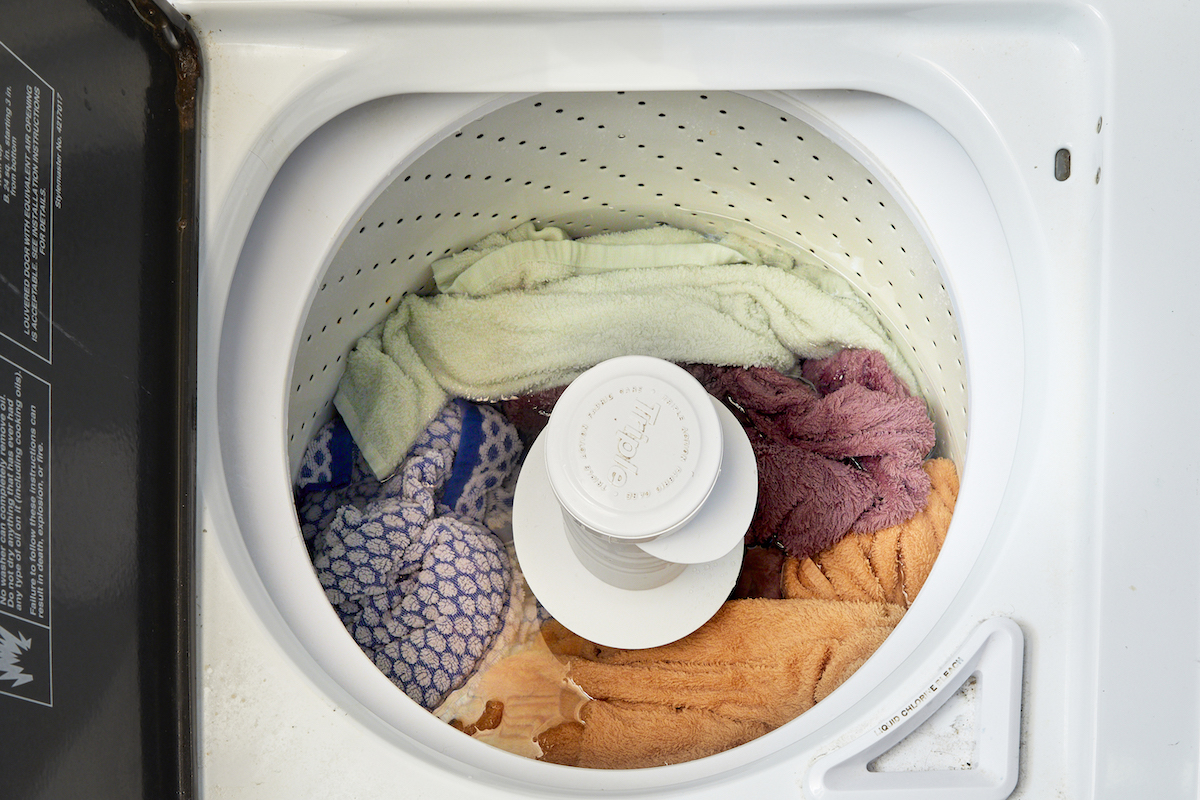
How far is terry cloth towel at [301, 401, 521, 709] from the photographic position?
0.75m

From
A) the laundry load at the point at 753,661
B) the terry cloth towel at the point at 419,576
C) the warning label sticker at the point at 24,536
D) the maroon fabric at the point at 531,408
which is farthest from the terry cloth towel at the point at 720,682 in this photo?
the warning label sticker at the point at 24,536

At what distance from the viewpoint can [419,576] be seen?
2.54ft

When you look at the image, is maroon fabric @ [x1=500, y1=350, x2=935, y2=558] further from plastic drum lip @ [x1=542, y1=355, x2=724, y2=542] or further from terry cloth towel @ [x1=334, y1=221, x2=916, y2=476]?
plastic drum lip @ [x1=542, y1=355, x2=724, y2=542]

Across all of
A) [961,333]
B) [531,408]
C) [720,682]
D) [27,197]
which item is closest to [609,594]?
[720,682]

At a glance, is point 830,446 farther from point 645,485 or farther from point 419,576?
point 419,576

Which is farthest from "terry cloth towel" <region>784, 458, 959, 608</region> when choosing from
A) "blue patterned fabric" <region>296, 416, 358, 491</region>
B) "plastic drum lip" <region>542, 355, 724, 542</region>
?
"blue patterned fabric" <region>296, 416, 358, 491</region>

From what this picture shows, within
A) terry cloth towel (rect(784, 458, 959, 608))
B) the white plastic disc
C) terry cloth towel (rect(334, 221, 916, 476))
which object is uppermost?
terry cloth towel (rect(334, 221, 916, 476))

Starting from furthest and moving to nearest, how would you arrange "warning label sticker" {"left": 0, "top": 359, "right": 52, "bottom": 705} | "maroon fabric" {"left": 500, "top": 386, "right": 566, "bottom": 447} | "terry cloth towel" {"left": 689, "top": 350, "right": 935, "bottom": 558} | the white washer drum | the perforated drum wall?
"maroon fabric" {"left": 500, "top": 386, "right": 566, "bottom": 447} < "terry cloth towel" {"left": 689, "top": 350, "right": 935, "bottom": 558} < the perforated drum wall < the white washer drum < "warning label sticker" {"left": 0, "top": 359, "right": 52, "bottom": 705}

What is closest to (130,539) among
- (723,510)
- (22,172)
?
(22,172)

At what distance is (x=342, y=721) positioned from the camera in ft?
1.75

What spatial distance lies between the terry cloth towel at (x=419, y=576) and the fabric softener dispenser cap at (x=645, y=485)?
93mm

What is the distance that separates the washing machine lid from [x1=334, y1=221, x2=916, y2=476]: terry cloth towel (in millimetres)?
325

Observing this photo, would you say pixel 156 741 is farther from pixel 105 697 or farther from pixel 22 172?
pixel 22 172

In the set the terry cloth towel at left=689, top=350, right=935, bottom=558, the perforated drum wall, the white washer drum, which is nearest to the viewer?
the white washer drum
